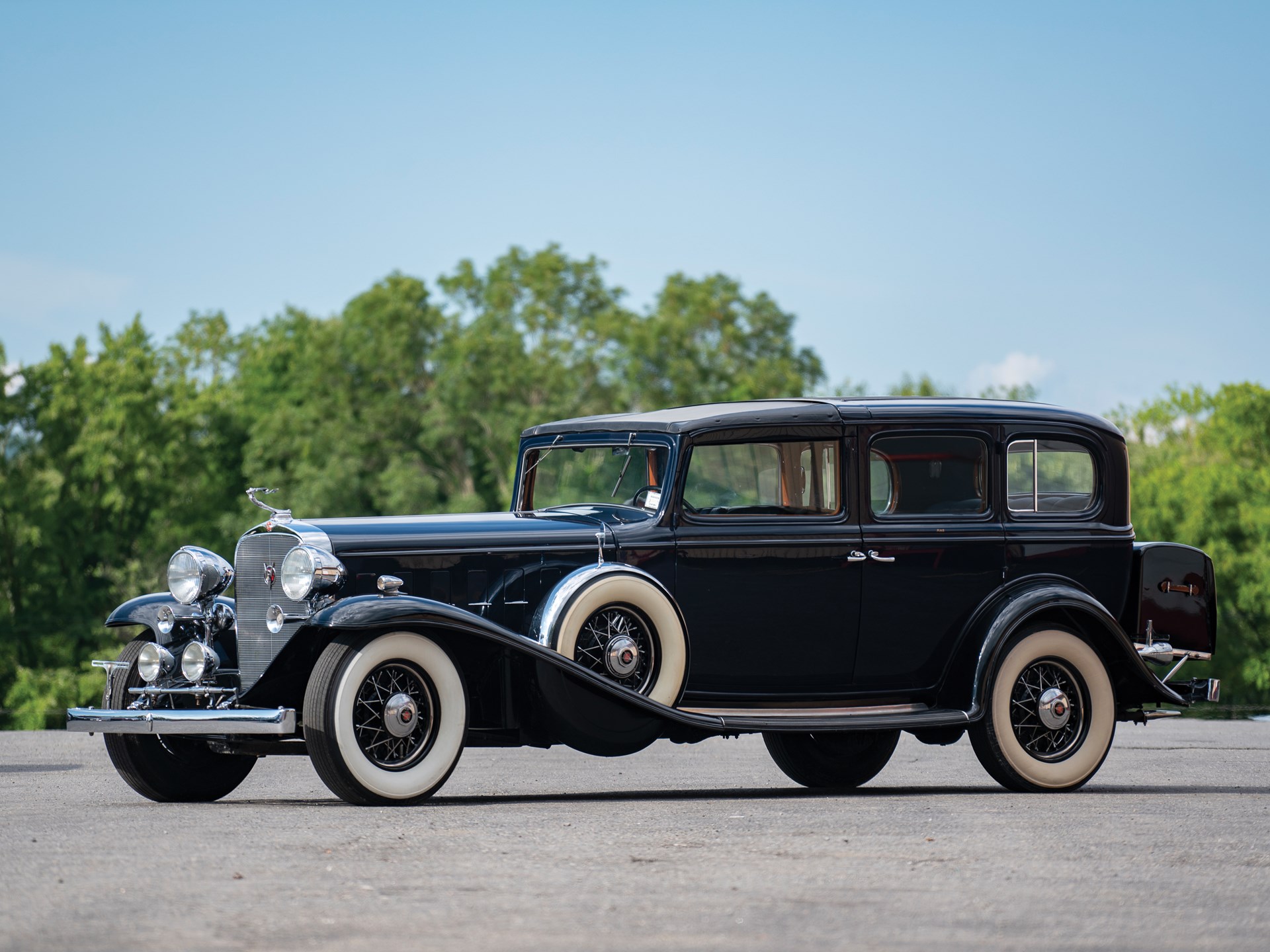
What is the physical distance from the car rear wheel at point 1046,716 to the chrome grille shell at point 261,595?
4.05 m

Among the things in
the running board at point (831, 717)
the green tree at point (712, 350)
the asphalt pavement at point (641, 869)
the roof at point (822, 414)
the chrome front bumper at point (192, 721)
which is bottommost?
the asphalt pavement at point (641, 869)

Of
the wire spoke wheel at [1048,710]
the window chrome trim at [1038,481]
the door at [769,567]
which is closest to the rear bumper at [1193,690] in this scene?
the wire spoke wheel at [1048,710]

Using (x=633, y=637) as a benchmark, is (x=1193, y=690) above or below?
below

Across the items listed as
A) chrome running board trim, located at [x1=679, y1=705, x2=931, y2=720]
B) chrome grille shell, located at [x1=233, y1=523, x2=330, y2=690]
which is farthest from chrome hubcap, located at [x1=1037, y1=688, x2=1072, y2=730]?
chrome grille shell, located at [x1=233, y1=523, x2=330, y2=690]

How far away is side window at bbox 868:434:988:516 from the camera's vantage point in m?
10.3

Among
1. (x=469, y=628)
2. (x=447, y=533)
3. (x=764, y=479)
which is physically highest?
(x=764, y=479)

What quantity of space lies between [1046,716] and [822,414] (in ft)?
7.41

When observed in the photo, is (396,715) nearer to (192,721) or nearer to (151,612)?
(192,721)

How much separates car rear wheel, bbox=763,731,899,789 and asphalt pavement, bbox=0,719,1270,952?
1.27ft

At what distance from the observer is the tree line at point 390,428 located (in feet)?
163

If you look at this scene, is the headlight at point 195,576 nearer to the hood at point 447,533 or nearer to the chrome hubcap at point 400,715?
the hood at point 447,533

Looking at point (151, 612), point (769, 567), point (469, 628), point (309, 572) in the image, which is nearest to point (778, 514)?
point (769, 567)

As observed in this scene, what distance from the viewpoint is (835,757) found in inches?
438

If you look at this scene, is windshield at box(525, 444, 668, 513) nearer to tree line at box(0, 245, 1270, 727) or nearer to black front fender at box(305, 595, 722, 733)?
black front fender at box(305, 595, 722, 733)
